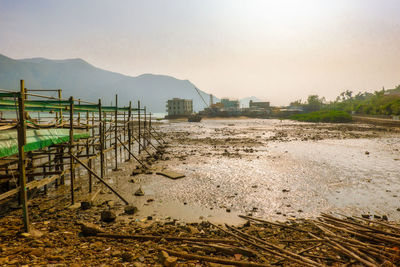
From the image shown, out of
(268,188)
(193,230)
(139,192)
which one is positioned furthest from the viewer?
(268,188)

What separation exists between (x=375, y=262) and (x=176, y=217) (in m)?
5.76

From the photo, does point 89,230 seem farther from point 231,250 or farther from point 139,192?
point 139,192

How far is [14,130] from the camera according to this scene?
25.4 feet

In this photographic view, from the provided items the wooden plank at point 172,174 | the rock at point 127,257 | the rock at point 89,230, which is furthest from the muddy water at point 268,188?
the rock at point 127,257

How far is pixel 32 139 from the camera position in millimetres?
7027

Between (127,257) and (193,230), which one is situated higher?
(127,257)

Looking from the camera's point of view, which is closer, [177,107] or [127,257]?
[127,257]

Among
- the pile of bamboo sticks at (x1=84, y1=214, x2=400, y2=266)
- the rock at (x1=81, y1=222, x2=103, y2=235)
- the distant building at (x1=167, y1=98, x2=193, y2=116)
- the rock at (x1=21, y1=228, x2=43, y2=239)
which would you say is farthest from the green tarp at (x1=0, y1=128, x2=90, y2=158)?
the distant building at (x1=167, y1=98, x2=193, y2=116)

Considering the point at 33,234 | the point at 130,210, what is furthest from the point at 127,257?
the point at 130,210

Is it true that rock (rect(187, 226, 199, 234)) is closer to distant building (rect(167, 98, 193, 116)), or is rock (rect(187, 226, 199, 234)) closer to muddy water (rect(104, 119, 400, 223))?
muddy water (rect(104, 119, 400, 223))

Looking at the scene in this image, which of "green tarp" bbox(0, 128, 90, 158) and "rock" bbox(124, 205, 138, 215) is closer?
"green tarp" bbox(0, 128, 90, 158)

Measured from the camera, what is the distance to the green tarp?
610 centimetres

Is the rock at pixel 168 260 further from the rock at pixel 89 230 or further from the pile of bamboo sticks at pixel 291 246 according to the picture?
the rock at pixel 89 230

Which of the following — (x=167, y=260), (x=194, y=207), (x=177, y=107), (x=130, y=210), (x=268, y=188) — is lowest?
(x=194, y=207)
